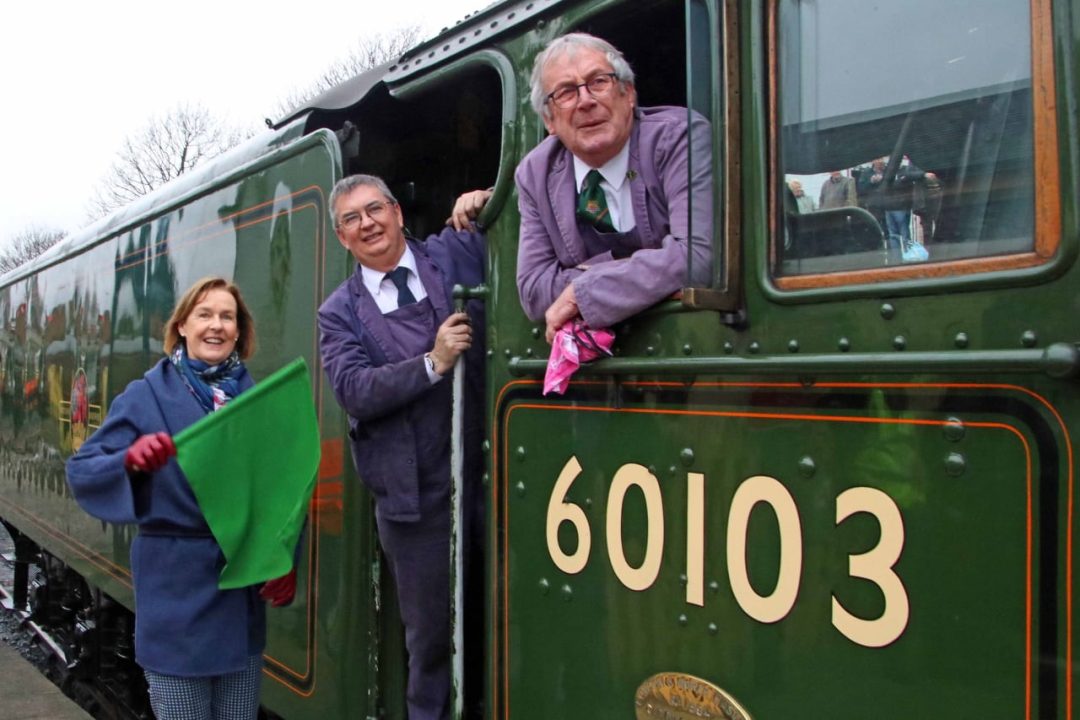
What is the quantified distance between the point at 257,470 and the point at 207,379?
30 centimetres

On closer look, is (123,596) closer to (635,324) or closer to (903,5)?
(635,324)

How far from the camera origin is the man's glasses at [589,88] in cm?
214

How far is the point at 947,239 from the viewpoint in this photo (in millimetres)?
1600

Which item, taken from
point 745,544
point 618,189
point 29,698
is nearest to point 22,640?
point 29,698

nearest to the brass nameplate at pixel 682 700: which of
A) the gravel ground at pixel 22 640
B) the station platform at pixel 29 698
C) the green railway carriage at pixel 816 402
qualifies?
the green railway carriage at pixel 816 402

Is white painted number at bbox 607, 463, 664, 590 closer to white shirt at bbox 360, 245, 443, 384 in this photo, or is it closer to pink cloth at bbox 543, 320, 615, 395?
pink cloth at bbox 543, 320, 615, 395

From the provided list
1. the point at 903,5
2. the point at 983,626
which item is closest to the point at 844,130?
the point at 903,5

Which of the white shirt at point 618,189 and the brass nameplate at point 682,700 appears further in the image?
the white shirt at point 618,189

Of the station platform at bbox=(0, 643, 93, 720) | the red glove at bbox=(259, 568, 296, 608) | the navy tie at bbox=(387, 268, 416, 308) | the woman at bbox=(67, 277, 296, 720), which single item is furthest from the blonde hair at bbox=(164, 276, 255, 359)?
the station platform at bbox=(0, 643, 93, 720)

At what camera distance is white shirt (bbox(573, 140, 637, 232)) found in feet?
7.31

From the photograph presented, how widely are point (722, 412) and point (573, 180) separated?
683 millimetres

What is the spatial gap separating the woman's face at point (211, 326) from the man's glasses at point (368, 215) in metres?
0.41

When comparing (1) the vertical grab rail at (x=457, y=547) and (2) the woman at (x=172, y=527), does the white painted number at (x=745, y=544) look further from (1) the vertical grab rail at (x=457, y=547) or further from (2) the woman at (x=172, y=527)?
(2) the woman at (x=172, y=527)

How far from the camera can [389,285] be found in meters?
2.85
